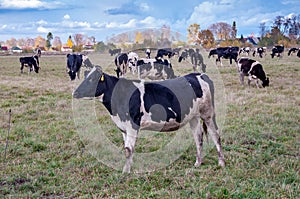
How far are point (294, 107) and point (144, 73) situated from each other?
759 centimetres

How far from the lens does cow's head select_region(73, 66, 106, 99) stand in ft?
17.8

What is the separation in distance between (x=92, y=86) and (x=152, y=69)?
33.3ft

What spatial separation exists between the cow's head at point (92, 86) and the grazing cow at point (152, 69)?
8.70 m

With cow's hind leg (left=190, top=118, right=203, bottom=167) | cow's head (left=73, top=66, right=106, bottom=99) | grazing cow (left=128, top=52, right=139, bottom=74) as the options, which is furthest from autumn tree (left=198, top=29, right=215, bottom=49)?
cow's head (left=73, top=66, right=106, bottom=99)

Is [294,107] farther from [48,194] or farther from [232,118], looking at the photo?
[48,194]

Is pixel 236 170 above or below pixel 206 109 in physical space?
below

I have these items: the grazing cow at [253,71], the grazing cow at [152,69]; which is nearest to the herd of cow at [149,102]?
the grazing cow at [152,69]

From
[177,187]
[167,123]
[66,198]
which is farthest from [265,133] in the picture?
[66,198]

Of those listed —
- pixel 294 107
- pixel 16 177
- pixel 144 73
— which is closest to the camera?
pixel 16 177

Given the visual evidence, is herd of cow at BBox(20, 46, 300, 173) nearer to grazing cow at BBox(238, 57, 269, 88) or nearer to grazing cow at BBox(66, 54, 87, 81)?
grazing cow at BBox(238, 57, 269, 88)

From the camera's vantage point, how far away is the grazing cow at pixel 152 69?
14657 millimetres

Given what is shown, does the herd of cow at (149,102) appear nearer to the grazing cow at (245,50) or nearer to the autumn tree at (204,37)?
the autumn tree at (204,37)

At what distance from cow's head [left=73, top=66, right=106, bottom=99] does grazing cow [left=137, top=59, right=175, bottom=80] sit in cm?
870

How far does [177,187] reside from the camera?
4.78 m
